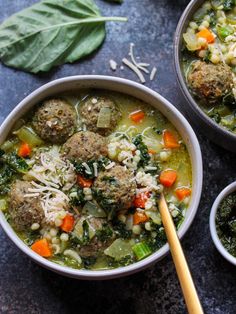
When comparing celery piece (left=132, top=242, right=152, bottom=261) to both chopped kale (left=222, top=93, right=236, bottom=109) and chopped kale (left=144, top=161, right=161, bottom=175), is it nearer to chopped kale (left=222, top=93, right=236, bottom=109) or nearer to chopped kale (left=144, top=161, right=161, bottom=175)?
chopped kale (left=144, top=161, right=161, bottom=175)

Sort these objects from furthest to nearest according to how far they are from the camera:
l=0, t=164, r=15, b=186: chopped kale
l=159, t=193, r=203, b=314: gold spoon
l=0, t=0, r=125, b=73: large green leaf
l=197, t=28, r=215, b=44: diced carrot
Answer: l=0, t=0, r=125, b=73: large green leaf < l=197, t=28, r=215, b=44: diced carrot < l=0, t=164, r=15, b=186: chopped kale < l=159, t=193, r=203, b=314: gold spoon

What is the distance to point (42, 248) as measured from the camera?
3.59 metres

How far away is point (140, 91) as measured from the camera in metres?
3.75

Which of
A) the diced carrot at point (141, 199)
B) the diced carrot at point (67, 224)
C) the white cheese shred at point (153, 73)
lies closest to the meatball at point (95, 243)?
the diced carrot at point (67, 224)

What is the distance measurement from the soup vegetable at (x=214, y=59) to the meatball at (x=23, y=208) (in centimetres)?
115

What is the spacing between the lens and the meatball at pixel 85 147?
11.8 ft

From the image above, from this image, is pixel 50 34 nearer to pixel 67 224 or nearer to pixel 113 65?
pixel 113 65

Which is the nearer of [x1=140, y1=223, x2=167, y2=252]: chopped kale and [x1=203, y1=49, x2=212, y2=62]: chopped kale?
[x1=140, y1=223, x2=167, y2=252]: chopped kale

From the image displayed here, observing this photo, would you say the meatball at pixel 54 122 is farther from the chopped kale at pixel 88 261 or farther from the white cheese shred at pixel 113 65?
the chopped kale at pixel 88 261

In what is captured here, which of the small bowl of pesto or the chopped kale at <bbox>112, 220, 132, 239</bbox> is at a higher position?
the chopped kale at <bbox>112, 220, 132, 239</bbox>

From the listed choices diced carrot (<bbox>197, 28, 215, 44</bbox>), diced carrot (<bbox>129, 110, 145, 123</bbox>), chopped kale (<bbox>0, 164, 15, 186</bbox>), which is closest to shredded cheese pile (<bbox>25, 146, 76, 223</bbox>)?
chopped kale (<bbox>0, 164, 15, 186</bbox>)

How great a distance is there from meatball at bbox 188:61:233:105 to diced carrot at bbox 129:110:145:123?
0.34 m

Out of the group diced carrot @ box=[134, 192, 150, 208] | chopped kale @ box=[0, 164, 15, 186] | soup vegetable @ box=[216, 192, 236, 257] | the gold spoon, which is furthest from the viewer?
soup vegetable @ box=[216, 192, 236, 257]

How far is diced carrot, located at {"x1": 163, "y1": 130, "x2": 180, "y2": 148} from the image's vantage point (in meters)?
3.78
